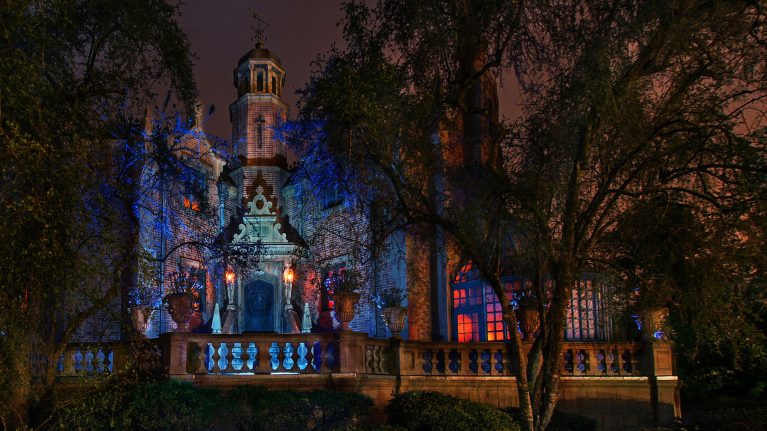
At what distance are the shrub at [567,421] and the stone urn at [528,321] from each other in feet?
6.29

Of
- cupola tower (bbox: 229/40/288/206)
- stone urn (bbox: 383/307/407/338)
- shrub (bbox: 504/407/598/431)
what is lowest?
shrub (bbox: 504/407/598/431)

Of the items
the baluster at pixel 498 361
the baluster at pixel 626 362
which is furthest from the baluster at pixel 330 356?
the baluster at pixel 626 362

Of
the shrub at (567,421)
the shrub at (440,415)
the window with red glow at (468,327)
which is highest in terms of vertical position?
the window with red glow at (468,327)

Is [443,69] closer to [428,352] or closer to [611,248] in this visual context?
[611,248]

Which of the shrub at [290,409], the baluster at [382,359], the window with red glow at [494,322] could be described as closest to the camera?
the shrub at [290,409]

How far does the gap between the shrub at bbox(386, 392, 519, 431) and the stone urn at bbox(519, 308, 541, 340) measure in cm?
298

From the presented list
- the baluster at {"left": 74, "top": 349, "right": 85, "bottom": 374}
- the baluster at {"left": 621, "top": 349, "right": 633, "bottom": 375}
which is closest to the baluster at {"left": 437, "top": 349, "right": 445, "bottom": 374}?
the baluster at {"left": 621, "top": 349, "right": 633, "bottom": 375}

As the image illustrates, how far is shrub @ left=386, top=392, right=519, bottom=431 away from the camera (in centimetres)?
1041

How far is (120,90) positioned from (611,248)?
7524 mm

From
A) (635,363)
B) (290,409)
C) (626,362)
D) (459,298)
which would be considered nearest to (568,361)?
(626,362)

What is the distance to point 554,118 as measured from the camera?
907cm

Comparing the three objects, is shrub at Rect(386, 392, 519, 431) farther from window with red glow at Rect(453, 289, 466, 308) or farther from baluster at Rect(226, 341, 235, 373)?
window with red glow at Rect(453, 289, 466, 308)

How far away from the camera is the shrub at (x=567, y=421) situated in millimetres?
11691

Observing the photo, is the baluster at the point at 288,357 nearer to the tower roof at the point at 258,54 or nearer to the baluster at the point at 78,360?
the baluster at the point at 78,360
